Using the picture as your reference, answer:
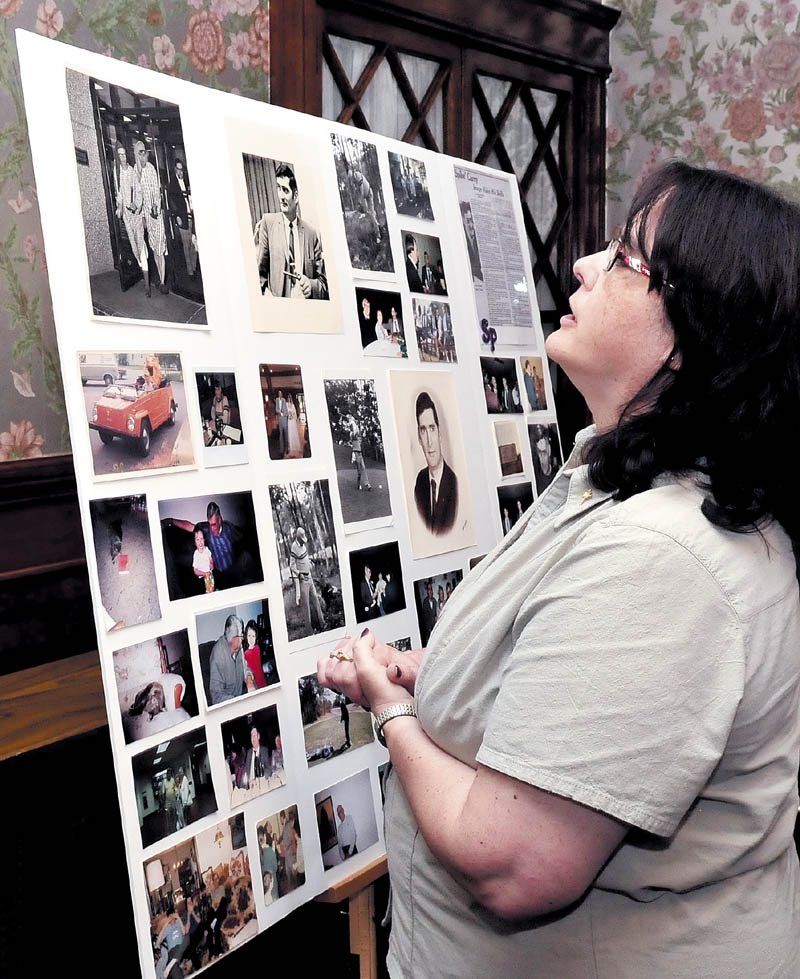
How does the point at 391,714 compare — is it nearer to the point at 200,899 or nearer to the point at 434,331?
the point at 200,899

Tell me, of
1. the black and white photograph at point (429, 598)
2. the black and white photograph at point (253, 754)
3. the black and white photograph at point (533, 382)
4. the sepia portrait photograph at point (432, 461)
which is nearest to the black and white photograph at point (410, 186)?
the sepia portrait photograph at point (432, 461)

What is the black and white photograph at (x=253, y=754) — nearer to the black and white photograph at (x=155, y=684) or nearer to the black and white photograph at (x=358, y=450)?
the black and white photograph at (x=155, y=684)

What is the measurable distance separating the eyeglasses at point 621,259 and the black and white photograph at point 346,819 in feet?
2.83

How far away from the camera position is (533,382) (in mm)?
1947

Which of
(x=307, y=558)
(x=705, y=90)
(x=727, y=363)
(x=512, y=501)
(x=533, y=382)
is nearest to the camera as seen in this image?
(x=727, y=363)

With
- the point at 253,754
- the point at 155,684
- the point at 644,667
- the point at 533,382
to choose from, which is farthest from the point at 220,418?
the point at 533,382

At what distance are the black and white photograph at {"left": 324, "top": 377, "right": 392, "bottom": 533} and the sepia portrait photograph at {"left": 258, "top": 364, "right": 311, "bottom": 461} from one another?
0.06 meters

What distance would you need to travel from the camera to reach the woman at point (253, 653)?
125 centimetres

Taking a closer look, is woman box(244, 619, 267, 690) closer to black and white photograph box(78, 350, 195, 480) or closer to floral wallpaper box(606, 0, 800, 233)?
black and white photograph box(78, 350, 195, 480)

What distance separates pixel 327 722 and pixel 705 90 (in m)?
2.30

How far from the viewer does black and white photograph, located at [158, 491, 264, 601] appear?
1170 mm

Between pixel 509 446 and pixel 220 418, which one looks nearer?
pixel 220 418

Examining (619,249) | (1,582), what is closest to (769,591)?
(619,249)

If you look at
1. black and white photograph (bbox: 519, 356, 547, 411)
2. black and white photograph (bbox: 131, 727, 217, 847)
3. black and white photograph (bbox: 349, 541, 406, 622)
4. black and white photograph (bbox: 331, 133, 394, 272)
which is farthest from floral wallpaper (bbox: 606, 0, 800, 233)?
black and white photograph (bbox: 131, 727, 217, 847)
